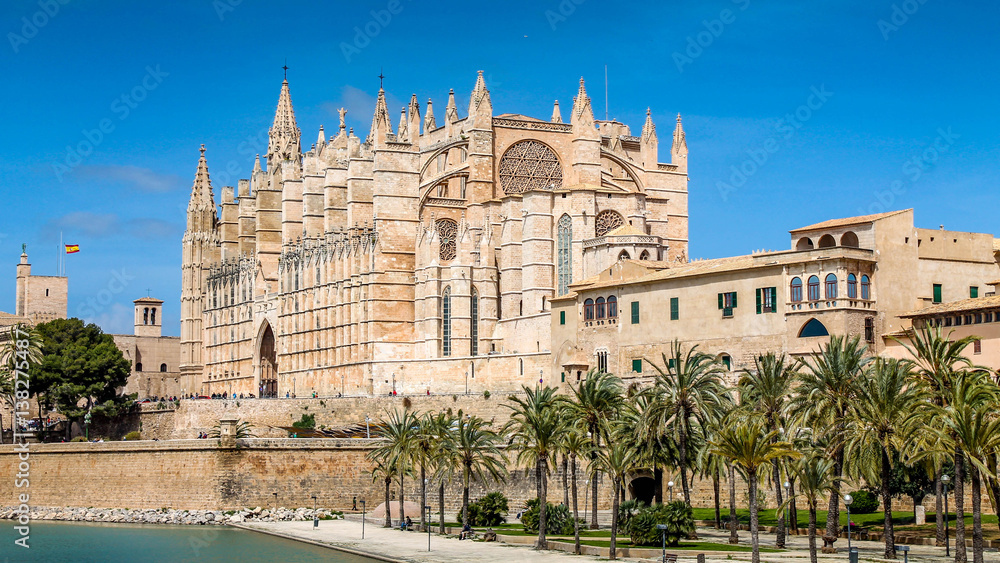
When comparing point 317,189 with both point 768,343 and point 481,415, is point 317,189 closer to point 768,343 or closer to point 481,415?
point 481,415

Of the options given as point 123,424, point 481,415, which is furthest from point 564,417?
point 123,424

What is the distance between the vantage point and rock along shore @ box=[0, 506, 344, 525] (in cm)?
A: 5609

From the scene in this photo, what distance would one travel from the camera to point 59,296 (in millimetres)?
105688

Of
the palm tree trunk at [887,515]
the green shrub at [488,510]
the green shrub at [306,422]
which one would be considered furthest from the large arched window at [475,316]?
the palm tree trunk at [887,515]

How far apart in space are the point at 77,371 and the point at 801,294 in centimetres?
4282

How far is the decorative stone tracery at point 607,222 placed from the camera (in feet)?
232

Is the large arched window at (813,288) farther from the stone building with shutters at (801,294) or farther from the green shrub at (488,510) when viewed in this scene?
the green shrub at (488,510)

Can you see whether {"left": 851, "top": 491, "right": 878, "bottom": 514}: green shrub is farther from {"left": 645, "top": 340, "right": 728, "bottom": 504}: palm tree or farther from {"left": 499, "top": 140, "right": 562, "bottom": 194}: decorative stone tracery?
{"left": 499, "top": 140, "right": 562, "bottom": 194}: decorative stone tracery

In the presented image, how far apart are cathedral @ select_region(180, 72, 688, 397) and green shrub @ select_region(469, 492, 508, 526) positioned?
41.1 ft

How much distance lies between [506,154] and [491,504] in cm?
3056

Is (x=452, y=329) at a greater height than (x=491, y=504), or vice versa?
A: (x=452, y=329)

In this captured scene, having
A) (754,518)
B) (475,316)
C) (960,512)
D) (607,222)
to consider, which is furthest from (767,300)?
(475,316)

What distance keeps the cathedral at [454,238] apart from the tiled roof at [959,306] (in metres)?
17.4

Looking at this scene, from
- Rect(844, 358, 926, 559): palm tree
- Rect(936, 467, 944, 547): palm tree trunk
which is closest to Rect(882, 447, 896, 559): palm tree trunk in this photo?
Rect(844, 358, 926, 559): palm tree
